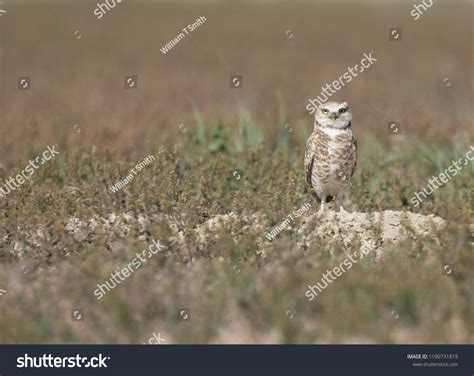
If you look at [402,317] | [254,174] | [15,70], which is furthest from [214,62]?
[402,317]

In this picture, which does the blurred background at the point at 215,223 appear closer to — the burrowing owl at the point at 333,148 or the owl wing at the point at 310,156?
the owl wing at the point at 310,156

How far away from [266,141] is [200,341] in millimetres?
6047

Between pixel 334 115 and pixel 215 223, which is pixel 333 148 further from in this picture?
pixel 215 223

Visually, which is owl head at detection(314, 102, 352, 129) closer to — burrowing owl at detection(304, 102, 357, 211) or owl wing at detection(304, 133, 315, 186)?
burrowing owl at detection(304, 102, 357, 211)

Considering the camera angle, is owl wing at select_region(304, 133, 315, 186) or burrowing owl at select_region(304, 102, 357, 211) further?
owl wing at select_region(304, 133, 315, 186)

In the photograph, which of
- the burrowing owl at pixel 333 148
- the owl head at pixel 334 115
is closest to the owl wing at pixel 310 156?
the burrowing owl at pixel 333 148

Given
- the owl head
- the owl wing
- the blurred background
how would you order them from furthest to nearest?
the owl wing → the owl head → the blurred background

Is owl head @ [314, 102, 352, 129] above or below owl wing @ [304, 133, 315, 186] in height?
above

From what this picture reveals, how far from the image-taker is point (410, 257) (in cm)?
780

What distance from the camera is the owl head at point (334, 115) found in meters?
8.86

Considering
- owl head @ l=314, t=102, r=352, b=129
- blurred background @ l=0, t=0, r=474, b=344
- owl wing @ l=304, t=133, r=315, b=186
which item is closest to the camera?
blurred background @ l=0, t=0, r=474, b=344

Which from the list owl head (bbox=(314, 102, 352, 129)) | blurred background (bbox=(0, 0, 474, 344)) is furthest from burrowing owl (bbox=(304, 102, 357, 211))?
blurred background (bbox=(0, 0, 474, 344))

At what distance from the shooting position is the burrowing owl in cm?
890

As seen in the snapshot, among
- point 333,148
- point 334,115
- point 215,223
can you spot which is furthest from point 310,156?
point 215,223
